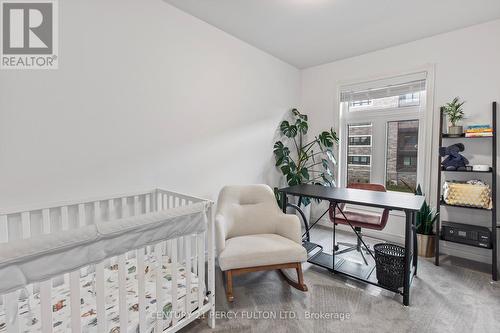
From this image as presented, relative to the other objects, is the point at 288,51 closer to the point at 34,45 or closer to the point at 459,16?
the point at 459,16

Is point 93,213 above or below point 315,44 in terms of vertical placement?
below

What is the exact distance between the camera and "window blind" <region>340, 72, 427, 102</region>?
291 cm

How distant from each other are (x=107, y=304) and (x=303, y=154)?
296cm

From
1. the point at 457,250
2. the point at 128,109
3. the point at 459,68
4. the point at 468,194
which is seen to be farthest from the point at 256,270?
the point at 459,68

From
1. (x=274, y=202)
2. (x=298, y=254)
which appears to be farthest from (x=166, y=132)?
(x=298, y=254)

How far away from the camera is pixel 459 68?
261cm

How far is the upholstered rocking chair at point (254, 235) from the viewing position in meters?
1.83

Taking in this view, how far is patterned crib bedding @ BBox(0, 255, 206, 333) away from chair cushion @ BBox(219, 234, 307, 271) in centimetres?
28

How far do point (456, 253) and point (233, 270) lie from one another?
264 cm

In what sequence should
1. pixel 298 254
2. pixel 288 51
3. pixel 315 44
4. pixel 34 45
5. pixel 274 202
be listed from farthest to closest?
1. pixel 288 51
2. pixel 315 44
3. pixel 274 202
4. pixel 298 254
5. pixel 34 45

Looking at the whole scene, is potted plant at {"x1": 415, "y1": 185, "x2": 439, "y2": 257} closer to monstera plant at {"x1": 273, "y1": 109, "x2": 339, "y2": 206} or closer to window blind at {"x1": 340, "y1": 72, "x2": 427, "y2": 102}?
monstera plant at {"x1": 273, "y1": 109, "x2": 339, "y2": 206}

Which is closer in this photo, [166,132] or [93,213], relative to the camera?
[93,213]

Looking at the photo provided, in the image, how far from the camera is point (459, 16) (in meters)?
2.32

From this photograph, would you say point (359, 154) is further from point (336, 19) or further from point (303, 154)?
point (336, 19)
